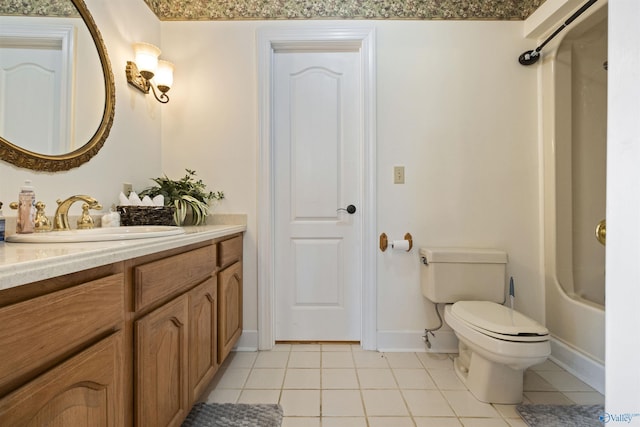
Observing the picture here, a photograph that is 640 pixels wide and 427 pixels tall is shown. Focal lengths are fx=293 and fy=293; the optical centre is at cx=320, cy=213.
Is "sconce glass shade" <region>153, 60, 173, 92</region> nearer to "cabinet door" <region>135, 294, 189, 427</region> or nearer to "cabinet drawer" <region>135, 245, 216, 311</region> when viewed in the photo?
"cabinet drawer" <region>135, 245, 216, 311</region>

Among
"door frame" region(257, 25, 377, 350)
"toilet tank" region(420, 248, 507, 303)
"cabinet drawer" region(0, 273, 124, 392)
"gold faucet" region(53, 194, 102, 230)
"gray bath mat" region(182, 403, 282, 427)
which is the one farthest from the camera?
"door frame" region(257, 25, 377, 350)

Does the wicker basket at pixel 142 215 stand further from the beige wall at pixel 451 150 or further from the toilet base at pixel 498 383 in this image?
the toilet base at pixel 498 383

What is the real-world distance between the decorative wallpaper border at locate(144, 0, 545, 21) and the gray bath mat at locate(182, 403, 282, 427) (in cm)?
222

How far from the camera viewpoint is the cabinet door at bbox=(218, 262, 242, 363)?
146 centimetres

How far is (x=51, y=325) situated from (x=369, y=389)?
4.48 ft

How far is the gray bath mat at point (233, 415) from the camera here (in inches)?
48.3

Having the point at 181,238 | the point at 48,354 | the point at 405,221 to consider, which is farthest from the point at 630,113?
the point at 405,221

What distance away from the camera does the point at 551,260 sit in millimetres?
1839

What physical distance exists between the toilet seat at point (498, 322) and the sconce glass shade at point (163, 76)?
2.09m

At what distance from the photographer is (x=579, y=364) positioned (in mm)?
1601

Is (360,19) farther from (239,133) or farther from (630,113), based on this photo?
(630,113)

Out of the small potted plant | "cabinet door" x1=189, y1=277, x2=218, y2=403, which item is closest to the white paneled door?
the small potted plant

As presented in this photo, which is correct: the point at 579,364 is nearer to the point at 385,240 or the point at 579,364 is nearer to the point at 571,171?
the point at 571,171

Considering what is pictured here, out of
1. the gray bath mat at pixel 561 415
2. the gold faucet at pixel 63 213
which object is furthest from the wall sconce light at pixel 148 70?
the gray bath mat at pixel 561 415
